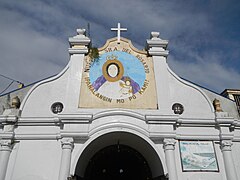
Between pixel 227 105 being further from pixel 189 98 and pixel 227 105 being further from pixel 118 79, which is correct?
pixel 118 79

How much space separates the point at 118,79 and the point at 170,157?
12.8 feet

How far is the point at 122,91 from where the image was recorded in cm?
1067

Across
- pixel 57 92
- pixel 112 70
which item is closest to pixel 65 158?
pixel 57 92

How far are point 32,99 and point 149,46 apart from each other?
5.74 metres

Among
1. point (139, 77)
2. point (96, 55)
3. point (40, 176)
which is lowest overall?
point (40, 176)

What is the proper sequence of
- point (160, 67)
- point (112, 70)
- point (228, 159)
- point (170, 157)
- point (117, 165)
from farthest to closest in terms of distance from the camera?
point (117, 165) < point (160, 67) < point (112, 70) < point (228, 159) < point (170, 157)

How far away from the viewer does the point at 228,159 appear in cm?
955

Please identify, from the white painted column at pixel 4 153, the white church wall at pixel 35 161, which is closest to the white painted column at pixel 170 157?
the white church wall at pixel 35 161

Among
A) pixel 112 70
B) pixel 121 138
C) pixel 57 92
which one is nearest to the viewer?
pixel 121 138

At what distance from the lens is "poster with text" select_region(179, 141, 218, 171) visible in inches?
374

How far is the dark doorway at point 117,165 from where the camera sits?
11227 millimetres

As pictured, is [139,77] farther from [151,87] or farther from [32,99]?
[32,99]

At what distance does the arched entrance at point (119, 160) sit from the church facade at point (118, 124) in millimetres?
44

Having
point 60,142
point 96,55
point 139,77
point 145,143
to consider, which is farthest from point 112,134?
point 96,55
